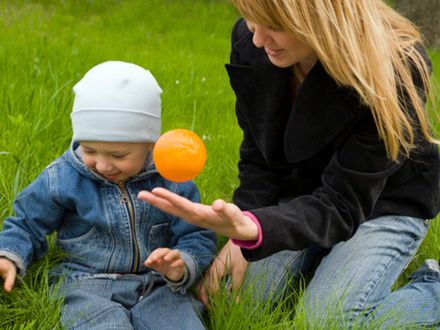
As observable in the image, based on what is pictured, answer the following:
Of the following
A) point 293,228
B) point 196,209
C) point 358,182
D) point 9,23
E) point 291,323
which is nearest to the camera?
point 196,209

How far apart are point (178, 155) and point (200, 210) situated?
26 centimetres

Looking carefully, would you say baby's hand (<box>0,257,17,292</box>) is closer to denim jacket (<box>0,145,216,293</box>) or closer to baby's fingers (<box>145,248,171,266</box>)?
denim jacket (<box>0,145,216,293</box>)

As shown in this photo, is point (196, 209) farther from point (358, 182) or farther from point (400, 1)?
point (400, 1)

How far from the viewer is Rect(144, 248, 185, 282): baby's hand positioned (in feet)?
6.23

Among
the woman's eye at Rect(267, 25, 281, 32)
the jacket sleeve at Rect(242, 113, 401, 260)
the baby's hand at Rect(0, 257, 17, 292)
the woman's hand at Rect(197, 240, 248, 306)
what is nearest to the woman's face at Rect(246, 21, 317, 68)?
the woman's eye at Rect(267, 25, 281, 32)

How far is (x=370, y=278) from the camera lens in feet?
7.05

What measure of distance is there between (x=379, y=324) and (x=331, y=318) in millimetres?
179

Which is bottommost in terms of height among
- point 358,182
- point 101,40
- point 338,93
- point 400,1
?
point 101,40

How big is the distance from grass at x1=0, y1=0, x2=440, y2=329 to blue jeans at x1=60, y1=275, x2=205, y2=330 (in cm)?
6

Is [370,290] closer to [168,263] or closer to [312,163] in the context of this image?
[312,163]

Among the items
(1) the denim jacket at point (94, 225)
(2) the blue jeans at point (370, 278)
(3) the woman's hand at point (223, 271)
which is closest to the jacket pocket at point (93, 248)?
(1) the denim jacket at point (94, 225)

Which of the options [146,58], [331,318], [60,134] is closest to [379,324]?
[331,318]

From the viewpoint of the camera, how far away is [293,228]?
5.84ft

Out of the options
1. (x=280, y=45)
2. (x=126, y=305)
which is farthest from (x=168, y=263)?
(x=280, y=45)
